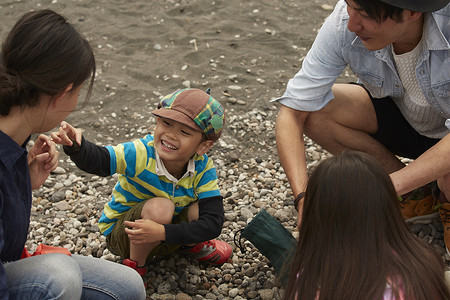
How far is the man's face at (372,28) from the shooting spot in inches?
103

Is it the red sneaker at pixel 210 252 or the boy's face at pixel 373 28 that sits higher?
the boy's face at pixel 373 28

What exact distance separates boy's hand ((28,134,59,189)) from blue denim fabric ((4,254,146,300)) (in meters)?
0.38

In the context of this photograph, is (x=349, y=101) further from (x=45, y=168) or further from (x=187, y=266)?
(x=45, y=168)

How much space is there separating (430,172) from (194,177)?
1.10m

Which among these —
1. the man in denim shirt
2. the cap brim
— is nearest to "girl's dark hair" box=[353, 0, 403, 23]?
the man in denim shirt

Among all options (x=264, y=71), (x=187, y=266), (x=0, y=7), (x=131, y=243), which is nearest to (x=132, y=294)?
(x=131, y=243)

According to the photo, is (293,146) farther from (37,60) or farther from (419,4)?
(37,60)

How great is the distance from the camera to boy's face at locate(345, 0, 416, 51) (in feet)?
8.61

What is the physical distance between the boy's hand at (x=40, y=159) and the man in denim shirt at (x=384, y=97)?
45.1 inches

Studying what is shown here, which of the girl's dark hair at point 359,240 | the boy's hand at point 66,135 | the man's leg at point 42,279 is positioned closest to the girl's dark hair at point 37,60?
the boy's hand at point 66,135

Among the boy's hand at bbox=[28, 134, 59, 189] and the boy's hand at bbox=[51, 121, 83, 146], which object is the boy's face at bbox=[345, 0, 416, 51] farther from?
the boy's hand at bbox=[28, 134, 59, 189]

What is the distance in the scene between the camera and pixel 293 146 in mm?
3078

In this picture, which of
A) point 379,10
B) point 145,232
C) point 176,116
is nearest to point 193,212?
point 145,232

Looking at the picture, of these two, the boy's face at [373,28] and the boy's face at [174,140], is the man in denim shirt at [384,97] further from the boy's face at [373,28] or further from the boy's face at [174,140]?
the boy's face at [174,140]
